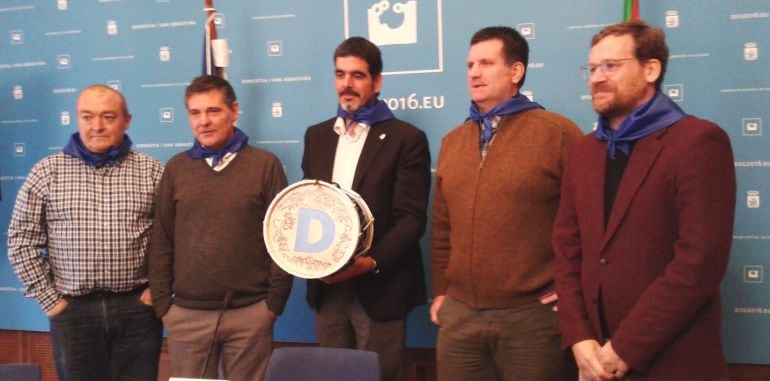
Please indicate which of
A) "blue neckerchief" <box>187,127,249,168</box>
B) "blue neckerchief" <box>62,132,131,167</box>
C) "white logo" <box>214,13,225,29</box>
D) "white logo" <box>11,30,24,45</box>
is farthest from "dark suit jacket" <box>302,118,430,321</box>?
"white logo" <box>11,30,24,45</box>

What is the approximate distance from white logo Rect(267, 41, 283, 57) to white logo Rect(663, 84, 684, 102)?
5.56 ft

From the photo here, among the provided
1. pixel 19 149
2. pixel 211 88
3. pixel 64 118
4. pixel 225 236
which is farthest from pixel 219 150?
pixel 19 149

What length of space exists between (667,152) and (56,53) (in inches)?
121

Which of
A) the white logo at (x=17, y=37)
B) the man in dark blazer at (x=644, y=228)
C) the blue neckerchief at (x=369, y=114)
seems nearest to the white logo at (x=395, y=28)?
the blue neckerchief at (x=369, y=114)

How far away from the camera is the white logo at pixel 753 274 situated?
2639mm

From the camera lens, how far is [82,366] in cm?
266

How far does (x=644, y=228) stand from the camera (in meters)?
1.77

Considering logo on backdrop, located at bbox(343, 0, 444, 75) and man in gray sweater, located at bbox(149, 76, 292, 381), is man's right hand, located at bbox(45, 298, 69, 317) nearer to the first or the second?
man in gray sweater, located at bbox(149, 76, 292, 381)

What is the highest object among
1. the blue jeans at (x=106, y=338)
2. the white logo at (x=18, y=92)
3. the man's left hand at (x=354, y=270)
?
the white logo at (x=18, y=92)

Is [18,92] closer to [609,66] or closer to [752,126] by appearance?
[609,66]

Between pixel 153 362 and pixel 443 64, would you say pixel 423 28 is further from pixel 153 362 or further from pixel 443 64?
pixel 153 362

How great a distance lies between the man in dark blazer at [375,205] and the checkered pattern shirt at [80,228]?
732 millimetres

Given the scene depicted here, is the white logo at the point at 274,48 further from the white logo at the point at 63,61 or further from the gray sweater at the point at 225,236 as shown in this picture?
the white logo at the point at 63,61

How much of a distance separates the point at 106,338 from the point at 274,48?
1.48 metres
